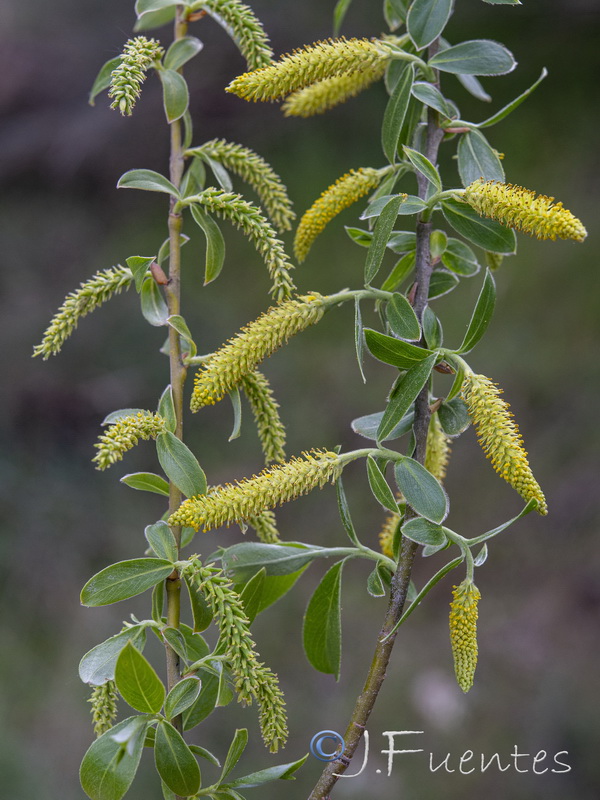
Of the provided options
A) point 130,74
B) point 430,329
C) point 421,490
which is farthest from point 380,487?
point 130,74

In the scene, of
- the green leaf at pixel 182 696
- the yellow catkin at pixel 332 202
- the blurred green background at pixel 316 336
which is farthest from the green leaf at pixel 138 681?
the blurred green background at pixel 316 336

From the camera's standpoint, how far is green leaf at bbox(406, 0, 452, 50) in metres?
0.69

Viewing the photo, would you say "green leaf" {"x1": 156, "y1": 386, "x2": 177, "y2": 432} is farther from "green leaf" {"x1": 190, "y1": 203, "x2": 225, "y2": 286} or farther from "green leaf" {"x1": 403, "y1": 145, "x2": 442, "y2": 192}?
"green leaf" {"x1": 403, "y1": 145, "x2": 442, "y2": 192}

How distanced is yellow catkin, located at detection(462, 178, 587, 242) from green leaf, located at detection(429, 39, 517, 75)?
5.5 inches

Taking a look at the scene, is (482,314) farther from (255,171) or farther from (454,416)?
(255,171)

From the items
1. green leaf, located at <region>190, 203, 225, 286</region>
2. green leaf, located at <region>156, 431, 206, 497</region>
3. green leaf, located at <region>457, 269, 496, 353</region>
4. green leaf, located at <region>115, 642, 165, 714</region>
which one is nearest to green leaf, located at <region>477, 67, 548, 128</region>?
green leaf, located at <region>457, 269, 496, 353</region>

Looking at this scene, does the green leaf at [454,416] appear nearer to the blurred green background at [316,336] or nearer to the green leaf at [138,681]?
the green leaf at [138,681]

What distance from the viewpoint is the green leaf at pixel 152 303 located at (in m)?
0.69

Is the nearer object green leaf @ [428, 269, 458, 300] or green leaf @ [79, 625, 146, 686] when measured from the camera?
green leaf @ [79, 625, 146, 686]

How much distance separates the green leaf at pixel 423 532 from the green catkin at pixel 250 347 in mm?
171

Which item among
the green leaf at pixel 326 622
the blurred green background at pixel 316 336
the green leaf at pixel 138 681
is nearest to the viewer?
the green leaf at pixel 138 681

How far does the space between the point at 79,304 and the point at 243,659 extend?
30cm

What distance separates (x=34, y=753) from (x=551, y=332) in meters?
2.04

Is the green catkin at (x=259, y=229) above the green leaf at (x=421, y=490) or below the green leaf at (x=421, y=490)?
above
